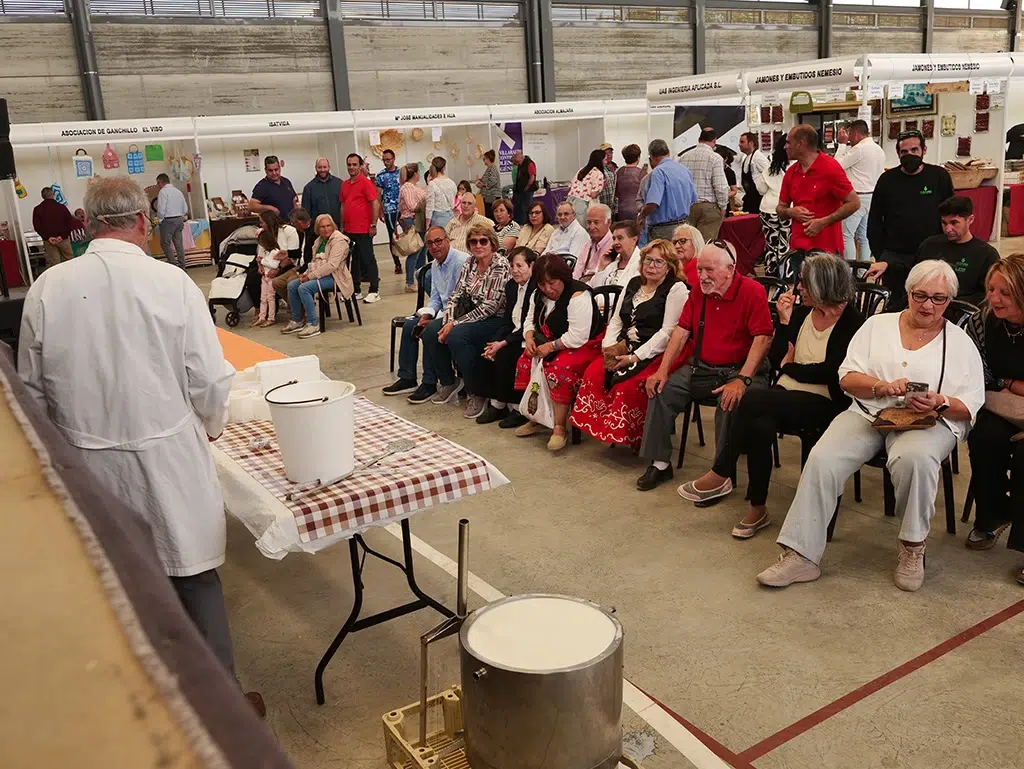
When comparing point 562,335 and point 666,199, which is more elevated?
point 666,199

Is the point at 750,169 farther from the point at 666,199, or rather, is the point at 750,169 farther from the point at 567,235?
the point at 567,235

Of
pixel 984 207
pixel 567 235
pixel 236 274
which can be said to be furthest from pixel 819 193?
pixel 984 207

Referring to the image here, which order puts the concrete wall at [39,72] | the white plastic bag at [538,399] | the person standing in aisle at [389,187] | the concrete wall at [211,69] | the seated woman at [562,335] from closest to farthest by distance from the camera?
the seated woman at [562,335]
the white plastic bag at [538,399]
the person standing in aisle at [389,187]
the concrete wall at [39,72]
the concrete wall at [211,69]

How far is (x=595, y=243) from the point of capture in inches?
240

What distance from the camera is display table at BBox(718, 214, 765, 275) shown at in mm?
9461

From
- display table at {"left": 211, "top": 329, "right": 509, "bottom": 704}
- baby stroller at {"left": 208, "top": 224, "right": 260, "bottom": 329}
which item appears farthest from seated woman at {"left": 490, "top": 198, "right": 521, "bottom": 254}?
display table at {"left": 211, "top": 329, "right": 509, "bottom": 704}

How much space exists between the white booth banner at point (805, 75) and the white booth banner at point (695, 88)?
0.26 m

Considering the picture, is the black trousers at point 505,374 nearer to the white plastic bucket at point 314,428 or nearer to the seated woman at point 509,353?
the seated woman at point 509,353

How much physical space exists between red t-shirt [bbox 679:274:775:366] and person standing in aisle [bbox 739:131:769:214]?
24.0 ft

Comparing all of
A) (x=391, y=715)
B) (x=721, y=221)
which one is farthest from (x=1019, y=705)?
(x=721, y=221)

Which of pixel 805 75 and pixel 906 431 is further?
pixel 805 75

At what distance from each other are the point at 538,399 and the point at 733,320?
1358mm

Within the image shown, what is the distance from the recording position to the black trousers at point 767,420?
370 centimetres

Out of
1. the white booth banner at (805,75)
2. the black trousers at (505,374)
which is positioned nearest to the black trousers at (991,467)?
the black trousers at (505,374)
